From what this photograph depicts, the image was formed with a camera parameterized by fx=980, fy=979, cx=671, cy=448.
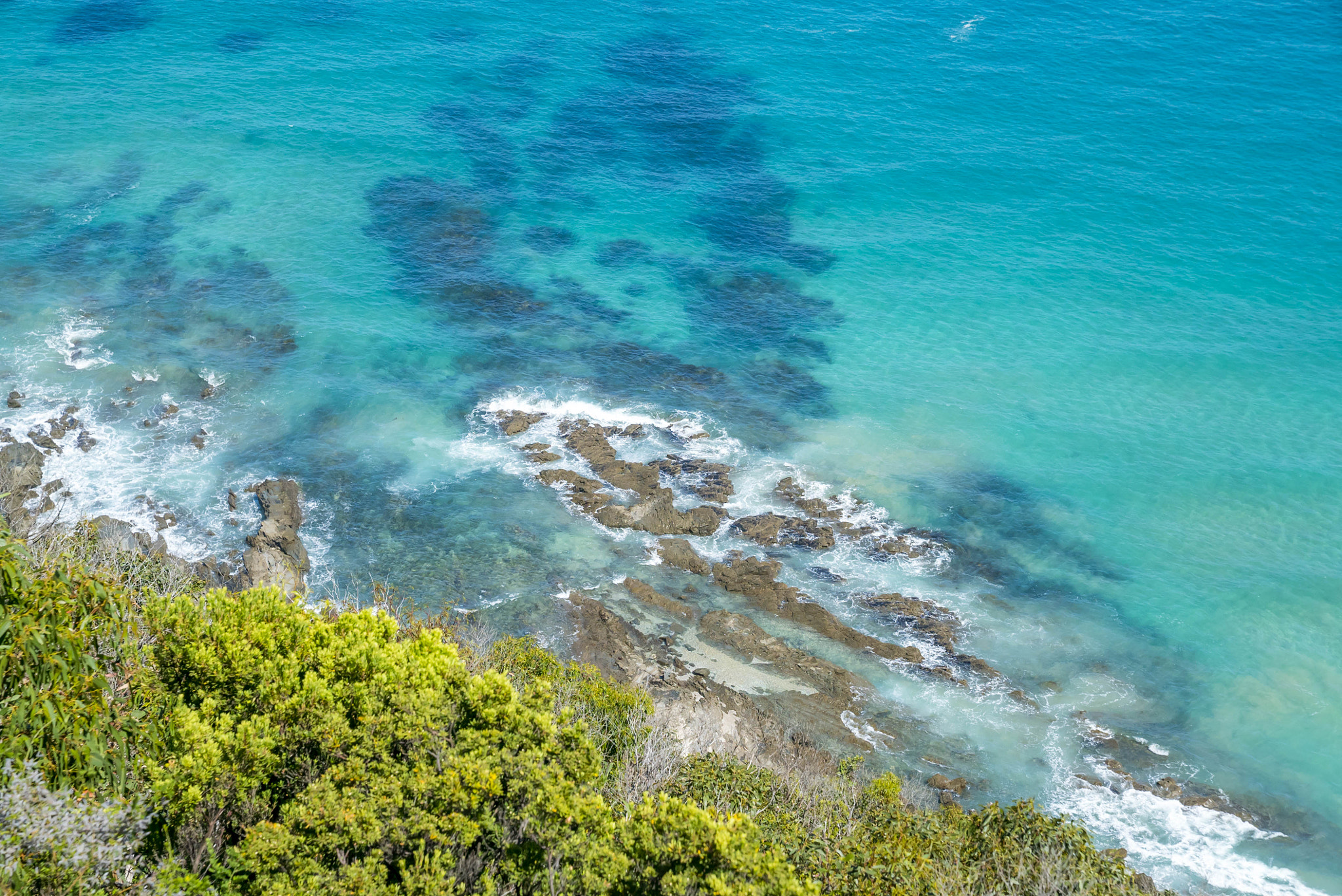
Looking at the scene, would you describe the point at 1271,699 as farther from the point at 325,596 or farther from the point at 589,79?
the point at 589,79

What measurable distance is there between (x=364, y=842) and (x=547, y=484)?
29327mm

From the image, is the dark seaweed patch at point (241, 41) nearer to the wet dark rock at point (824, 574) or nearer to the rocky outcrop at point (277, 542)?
the rocky outcrop at point (277, 542)

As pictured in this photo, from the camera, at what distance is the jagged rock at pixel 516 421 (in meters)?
49.3

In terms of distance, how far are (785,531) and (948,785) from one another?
13748 mm

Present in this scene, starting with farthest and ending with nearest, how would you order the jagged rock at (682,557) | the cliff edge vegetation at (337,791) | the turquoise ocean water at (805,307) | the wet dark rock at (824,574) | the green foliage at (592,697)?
the jagged rock at (682,557) < the wet dark rock at (824,574) < the turquoise ocean water at (805,307) < the green foliage at (592,697) < the cliff edge vegetation at (337,791)

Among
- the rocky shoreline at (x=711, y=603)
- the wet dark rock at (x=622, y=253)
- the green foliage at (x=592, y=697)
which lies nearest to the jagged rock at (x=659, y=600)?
the rocky shoreline at (x=711, y=603)

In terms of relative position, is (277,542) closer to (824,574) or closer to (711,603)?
(711,603)

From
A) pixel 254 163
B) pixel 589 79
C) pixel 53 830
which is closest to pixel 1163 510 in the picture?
pixel 53 830

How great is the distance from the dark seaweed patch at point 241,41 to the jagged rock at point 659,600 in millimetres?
67417

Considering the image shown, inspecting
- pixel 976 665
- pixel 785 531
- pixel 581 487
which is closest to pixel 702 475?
pixel 785 531

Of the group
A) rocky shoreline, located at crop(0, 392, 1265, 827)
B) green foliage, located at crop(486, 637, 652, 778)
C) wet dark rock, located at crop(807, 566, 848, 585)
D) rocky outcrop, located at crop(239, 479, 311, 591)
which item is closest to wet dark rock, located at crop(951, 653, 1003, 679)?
rocky shoreline, located at crop(0, 392, 1265, 827)

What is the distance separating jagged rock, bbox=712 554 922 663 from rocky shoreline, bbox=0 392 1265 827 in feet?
0.21

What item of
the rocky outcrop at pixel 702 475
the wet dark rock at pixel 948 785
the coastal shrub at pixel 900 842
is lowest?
the wet dark rock at pixel 948 785

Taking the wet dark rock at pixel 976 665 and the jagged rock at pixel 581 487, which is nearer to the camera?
the wet dark rock at pixel 976 665
